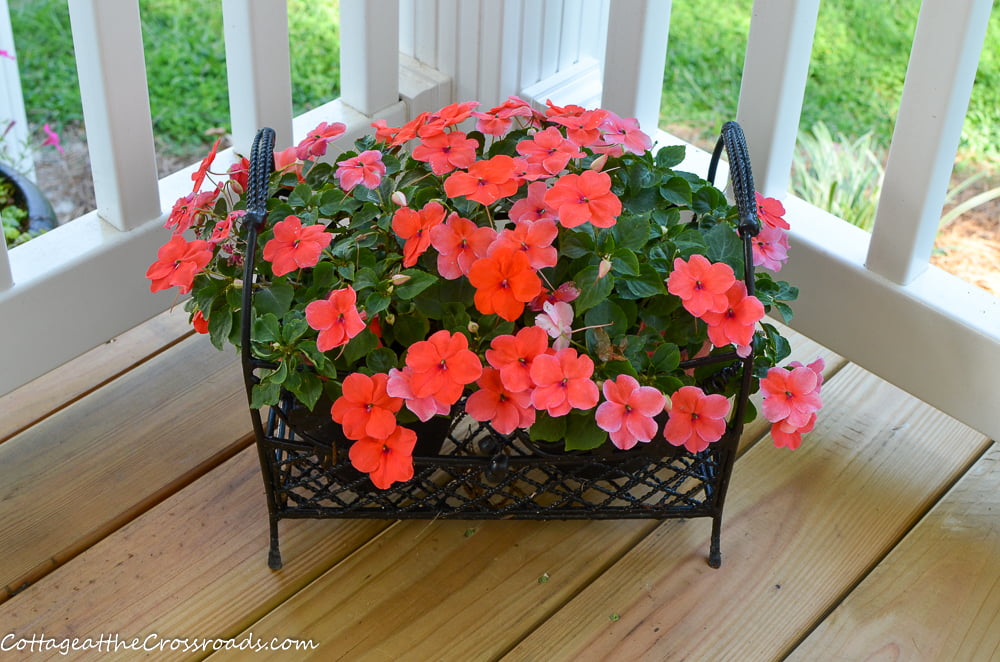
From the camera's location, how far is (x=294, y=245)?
98cm

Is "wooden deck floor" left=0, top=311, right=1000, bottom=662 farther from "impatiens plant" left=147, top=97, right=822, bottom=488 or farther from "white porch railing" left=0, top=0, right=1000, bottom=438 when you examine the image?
"impatiens plant" left=147, top=97, right=822, bottom=488

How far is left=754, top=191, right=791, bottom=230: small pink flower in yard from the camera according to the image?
1.07 meters

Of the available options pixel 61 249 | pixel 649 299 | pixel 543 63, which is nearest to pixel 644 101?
pixel 543 63

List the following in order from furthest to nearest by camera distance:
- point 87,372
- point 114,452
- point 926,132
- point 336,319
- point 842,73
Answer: point 842,73 < point 87,372 < point 114,452 < point 926,132 < point 336,319

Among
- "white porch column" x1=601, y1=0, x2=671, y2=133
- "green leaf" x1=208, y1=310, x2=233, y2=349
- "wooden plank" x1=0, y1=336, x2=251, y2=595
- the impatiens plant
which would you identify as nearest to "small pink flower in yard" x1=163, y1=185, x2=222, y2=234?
the impatiens plant

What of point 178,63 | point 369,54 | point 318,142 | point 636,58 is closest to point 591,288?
point 318,142

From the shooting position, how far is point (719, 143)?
1.20 metres

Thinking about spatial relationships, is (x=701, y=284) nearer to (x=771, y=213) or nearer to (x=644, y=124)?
(x=771, y=213)

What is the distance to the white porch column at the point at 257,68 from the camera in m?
1.27

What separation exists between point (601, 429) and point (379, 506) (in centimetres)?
29

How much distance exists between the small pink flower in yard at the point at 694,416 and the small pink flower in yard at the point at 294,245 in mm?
339

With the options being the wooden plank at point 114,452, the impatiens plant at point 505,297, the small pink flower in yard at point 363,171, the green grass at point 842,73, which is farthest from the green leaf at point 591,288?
the green grass at point 842,73

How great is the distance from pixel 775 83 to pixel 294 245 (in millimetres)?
596

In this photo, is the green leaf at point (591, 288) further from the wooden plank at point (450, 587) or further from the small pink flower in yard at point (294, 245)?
the wooden plank at point (450, 587)
